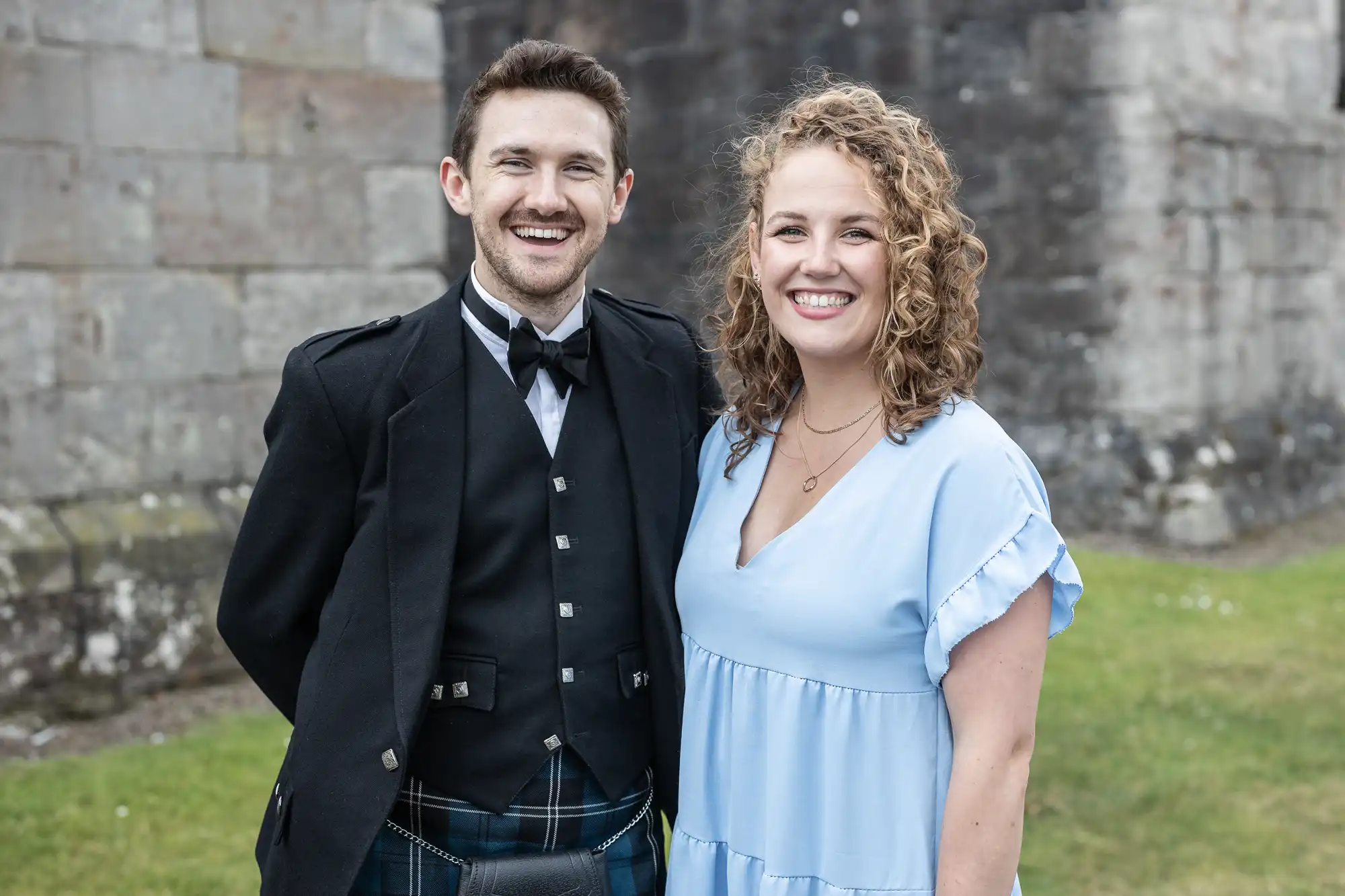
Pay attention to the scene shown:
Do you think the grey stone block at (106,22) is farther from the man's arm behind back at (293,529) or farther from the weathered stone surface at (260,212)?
the man's arm behind back at (293,529)

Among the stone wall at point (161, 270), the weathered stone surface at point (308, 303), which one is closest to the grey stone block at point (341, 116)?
the stone wall at point (161, 270)

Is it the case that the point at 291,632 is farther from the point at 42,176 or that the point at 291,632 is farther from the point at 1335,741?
the point at 1335,741

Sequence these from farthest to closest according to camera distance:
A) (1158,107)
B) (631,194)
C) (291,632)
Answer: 1. (631,194)
2. (1158,107)
3. (291,632)

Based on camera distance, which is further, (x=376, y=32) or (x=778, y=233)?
(x=376, y=32)

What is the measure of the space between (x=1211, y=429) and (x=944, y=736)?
7.10 m

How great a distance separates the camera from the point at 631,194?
34.4 ft

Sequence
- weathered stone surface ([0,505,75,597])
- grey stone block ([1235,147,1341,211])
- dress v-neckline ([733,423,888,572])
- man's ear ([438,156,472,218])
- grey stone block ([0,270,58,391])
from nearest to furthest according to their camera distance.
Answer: dress v-neckline ([733,423,888,572]) → man's ear ([438,156,472,218]) → weathered stone surface ([0,505,75,597]) → grey stone block ([0,270,58,391]) → grey stone block ([1235,147,1341,211])

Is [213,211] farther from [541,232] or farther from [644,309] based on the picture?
[541,232]

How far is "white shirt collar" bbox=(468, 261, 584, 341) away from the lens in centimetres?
256

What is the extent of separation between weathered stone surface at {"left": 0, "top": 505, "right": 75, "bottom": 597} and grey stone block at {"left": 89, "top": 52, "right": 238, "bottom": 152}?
4.64ft

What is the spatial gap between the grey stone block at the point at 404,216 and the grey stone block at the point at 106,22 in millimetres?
1017

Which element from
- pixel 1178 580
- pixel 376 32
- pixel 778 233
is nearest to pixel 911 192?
pixel 778 233

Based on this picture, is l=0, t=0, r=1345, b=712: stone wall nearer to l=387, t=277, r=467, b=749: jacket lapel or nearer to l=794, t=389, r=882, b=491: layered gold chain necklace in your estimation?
l=387, t=277, r=467, b=749: jacket lapel

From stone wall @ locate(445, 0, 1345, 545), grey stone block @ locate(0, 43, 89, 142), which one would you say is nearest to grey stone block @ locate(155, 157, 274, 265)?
grey stone block @ locate(0, 43, 89, 142)
